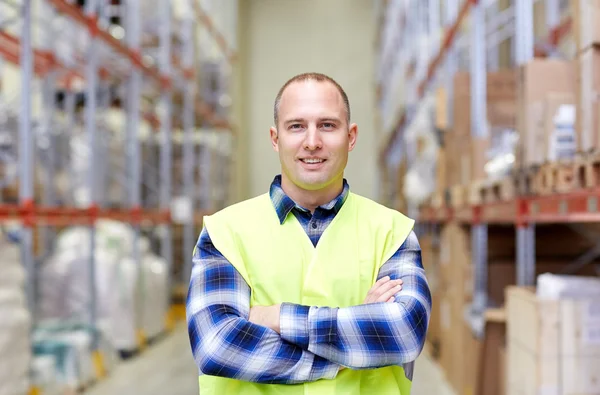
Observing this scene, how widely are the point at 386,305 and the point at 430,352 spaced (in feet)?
20.2

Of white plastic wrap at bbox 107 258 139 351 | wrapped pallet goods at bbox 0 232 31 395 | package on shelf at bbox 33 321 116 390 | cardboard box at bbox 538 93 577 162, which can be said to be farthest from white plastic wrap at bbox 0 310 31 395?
cardboard box at bbox 538 93 577 162

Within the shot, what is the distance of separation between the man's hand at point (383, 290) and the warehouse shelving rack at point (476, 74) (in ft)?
4.99

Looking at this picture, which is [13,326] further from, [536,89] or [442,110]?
[442,110]

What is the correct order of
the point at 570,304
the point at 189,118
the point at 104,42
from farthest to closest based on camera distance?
the point at 189,118 → the point at 104,42 → the point at 570,304

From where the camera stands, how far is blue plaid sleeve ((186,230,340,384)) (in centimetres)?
147

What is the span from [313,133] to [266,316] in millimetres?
416

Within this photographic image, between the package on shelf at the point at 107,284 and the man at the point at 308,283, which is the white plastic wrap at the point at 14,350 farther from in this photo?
the man at the point at 308,283

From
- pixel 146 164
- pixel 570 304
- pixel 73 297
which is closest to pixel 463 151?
pixel 570 304

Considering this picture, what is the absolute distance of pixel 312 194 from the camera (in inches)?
61.9

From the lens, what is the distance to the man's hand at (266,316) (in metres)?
1.48

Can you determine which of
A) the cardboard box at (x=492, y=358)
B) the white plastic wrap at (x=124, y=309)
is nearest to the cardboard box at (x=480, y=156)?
the cardboard box at (x=492, y=358)

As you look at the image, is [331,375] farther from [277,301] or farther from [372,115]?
[372,115]

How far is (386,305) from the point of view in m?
1.49

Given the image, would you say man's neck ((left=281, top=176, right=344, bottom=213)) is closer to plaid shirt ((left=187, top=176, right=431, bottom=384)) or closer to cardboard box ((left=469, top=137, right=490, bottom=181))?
plaid shirt ((left=187, top=176, right=431, bottom=384))
